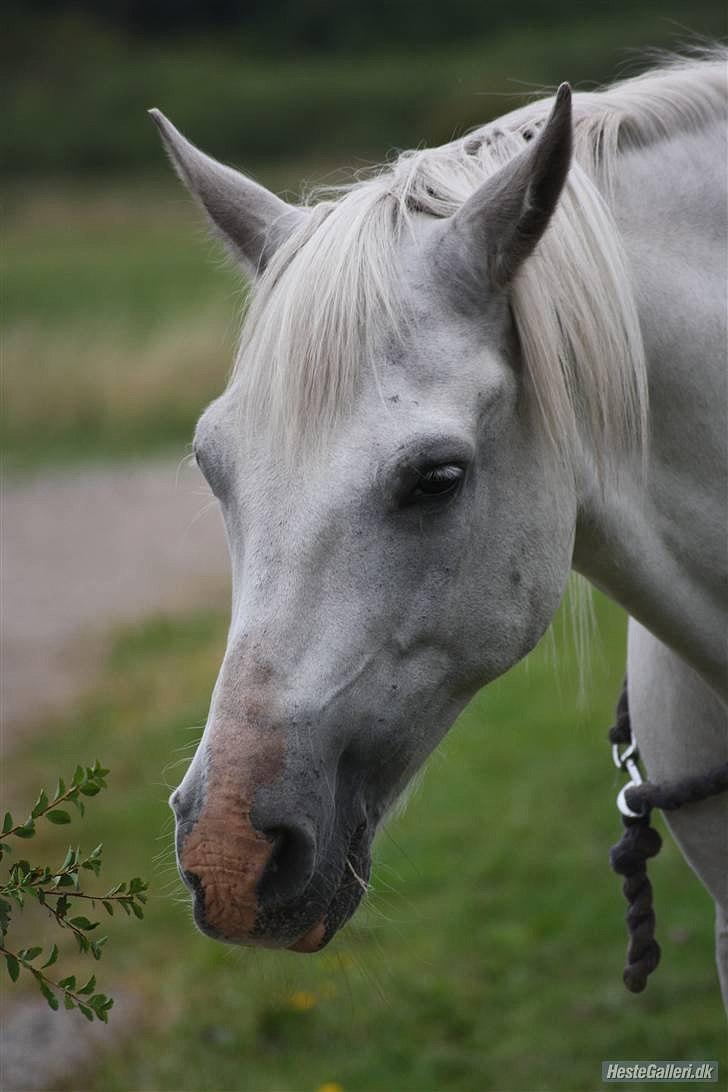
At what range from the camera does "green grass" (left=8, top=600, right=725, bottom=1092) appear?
3998mm

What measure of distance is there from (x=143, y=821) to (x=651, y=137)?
4.28 metres

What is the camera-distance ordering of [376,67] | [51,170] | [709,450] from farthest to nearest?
[376,67], [51,170], [709,450]

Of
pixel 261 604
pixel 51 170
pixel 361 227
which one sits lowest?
pixel 51 170

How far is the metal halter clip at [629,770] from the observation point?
252 centimetres

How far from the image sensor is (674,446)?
2.21 metres

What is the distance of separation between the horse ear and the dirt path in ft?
16.1

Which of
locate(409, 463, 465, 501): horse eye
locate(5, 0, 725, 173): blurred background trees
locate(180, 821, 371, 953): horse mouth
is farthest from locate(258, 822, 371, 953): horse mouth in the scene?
locate(5, 0, 725, 173): blurred background trees

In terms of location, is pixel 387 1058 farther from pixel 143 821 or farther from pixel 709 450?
pixel 709 450

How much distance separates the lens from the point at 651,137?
2.31 meters

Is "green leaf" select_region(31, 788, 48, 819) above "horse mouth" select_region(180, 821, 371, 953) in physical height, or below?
above

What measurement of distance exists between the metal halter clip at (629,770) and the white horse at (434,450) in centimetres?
24

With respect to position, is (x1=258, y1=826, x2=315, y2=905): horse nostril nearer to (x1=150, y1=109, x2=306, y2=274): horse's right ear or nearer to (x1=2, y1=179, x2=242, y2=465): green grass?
(x1=150, y1=109, x2=306, y2=274): horse's right ear

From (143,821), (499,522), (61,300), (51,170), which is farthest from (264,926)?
(51,170)

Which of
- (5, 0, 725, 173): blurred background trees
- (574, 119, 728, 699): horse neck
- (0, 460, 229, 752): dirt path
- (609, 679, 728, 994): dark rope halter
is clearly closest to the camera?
(574, 119, 728, 699): horse neck
